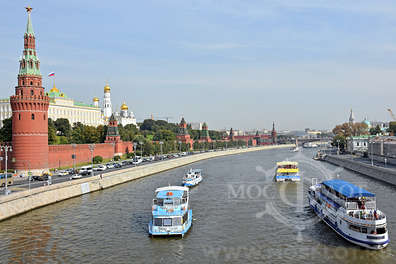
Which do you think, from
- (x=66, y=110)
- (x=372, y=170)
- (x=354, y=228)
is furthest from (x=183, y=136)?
(x=354, y=228)

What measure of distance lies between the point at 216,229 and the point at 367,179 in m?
41.4

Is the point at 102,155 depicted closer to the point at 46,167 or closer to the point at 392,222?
the point at 46,167

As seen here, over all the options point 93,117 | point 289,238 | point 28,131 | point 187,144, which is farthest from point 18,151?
point 93,117

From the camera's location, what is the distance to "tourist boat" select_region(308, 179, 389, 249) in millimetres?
27422

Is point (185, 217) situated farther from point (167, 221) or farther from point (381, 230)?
point (381, 230)

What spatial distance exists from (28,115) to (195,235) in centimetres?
4152

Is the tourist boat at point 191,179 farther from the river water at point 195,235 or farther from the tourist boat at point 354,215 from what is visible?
the tourist boat at point 354,215

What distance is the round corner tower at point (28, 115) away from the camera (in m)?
61.9

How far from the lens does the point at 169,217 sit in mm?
31250

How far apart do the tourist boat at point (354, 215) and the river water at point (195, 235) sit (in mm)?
686

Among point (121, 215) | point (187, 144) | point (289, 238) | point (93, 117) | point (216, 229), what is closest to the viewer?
point (289, 238)

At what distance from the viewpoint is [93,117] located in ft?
573

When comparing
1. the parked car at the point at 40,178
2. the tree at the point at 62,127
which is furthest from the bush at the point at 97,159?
the tree at the point at 62,127

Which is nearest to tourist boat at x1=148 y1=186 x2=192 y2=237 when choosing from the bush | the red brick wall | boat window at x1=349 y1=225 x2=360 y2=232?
boat window at x1=349 y1=225 x2=360 y2=232
